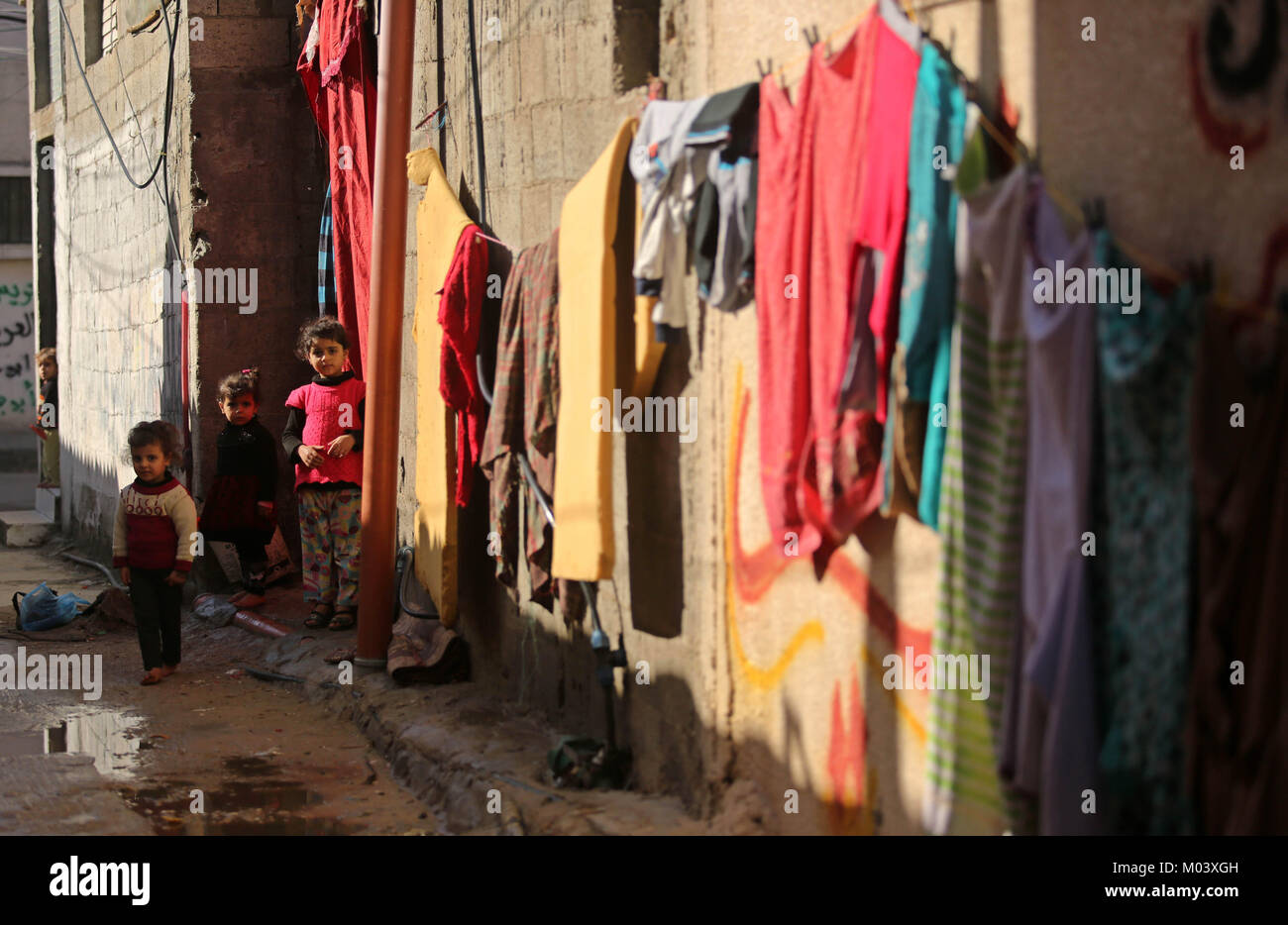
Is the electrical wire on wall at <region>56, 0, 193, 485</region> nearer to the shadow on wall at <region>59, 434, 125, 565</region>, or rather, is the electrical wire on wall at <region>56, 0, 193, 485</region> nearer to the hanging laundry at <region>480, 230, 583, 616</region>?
the shadow on wall at <region>59, 434, 125, 565</region>

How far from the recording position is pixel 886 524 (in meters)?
3.43

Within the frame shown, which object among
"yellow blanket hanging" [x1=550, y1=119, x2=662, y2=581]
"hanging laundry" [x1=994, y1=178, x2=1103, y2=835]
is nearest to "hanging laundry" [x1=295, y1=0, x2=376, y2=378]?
"yellow blanket hanging" [x1=550, y1=119, x2=662, y2=581]

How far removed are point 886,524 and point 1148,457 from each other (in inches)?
33.7

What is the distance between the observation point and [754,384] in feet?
13.1

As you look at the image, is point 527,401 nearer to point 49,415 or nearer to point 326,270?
point 326,270

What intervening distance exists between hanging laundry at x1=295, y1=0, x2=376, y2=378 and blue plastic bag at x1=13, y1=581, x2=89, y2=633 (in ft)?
7.71

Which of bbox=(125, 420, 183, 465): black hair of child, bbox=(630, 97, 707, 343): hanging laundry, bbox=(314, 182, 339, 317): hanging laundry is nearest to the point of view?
bbox=(630, 97, 707, 343): hanging laundry

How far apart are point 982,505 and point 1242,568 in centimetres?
51

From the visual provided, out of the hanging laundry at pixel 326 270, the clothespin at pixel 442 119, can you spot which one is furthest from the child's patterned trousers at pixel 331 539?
the clothespin at pixel 442 119

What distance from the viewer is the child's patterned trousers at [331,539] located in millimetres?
7566

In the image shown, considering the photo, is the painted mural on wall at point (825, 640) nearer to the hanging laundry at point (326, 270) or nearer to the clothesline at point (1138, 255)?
the clothesline at point (1138, 255)

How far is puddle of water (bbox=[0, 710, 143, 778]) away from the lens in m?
5.81

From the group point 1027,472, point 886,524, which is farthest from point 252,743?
point 1027,472

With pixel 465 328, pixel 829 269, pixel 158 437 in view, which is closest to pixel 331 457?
pixel 158 437
